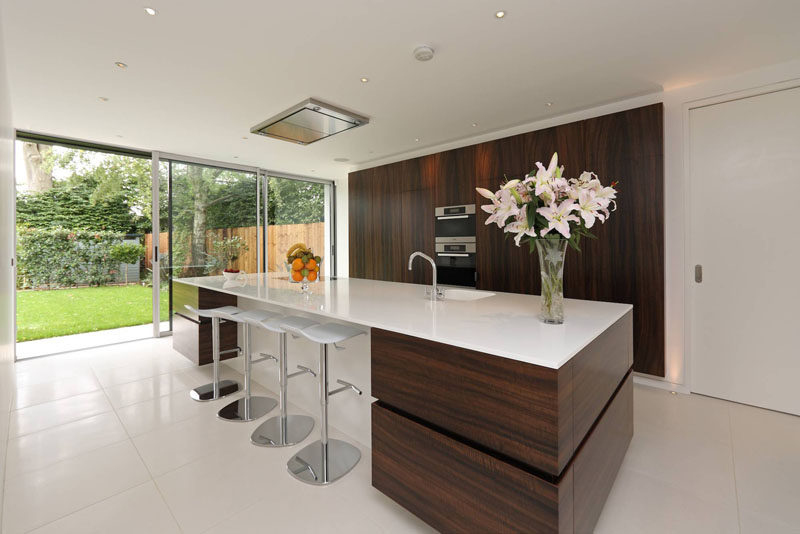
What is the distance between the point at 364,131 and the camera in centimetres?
397

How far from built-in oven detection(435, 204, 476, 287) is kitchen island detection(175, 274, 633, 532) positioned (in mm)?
2172

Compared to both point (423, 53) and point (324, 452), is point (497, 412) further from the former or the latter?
point (423, 53)

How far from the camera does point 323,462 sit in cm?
190

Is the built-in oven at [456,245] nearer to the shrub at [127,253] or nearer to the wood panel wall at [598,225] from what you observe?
the wood panel wall at [598,225]

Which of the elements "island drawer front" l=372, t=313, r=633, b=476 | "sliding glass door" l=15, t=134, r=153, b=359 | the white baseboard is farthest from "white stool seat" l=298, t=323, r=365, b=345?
"sliding glass door" l=15, t=134, r=153, b=359

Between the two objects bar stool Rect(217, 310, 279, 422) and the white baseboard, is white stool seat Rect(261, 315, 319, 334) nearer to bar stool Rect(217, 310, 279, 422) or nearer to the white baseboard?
bar stool Rect(217, 310, 279, 422)

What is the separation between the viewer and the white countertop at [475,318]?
118 centimetres

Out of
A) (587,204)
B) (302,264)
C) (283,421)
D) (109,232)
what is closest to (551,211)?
(587,204)

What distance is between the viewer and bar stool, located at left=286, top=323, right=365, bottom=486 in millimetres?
1828

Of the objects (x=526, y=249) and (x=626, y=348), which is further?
(x=526, y=249)

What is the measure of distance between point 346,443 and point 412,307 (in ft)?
3.12

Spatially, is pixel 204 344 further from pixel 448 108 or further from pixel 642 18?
pixel 642 18

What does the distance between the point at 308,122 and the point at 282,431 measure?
2392mm

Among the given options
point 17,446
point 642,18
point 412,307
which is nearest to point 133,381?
point 17,446
